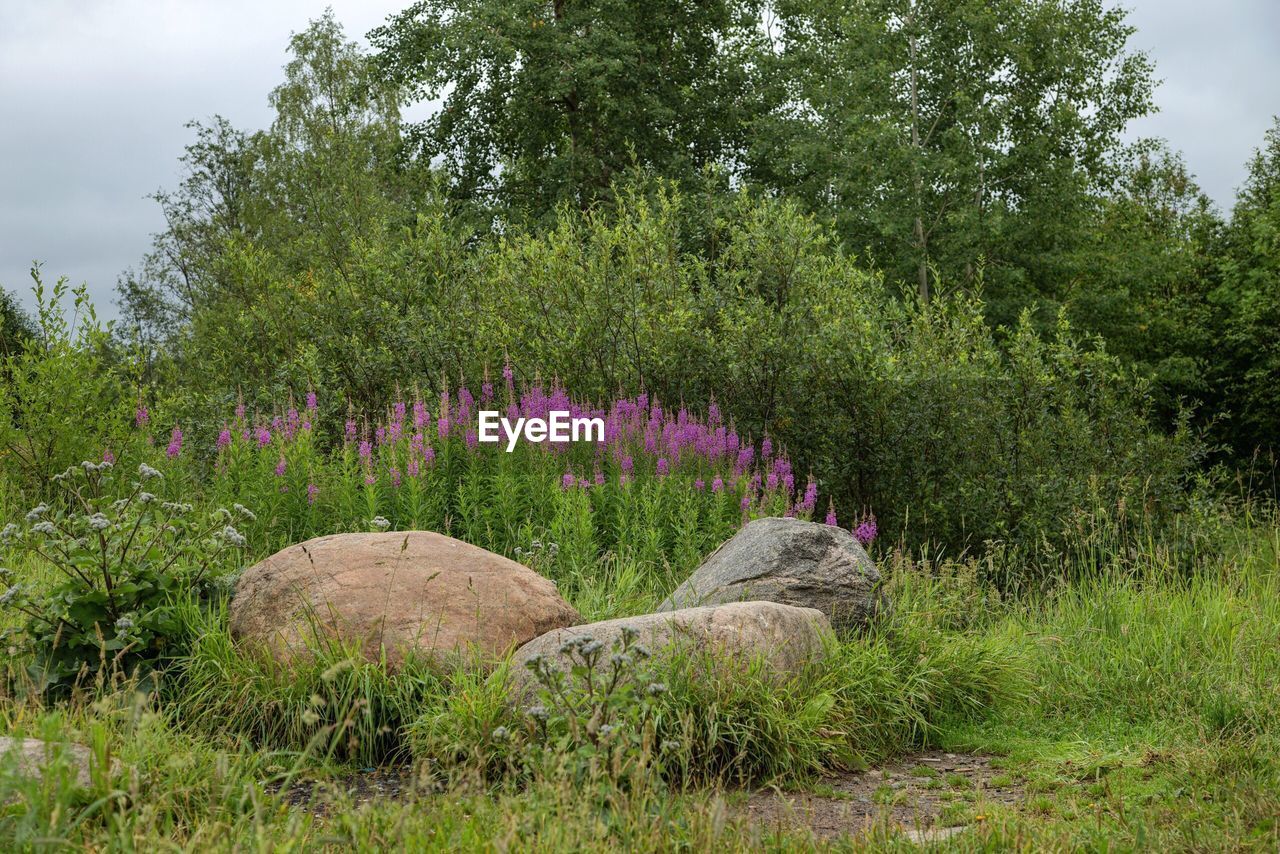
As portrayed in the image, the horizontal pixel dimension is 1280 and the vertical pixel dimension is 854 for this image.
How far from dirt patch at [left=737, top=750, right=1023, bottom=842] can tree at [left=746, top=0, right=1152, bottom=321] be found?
18.4m

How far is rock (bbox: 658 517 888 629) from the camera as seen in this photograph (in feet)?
19.6

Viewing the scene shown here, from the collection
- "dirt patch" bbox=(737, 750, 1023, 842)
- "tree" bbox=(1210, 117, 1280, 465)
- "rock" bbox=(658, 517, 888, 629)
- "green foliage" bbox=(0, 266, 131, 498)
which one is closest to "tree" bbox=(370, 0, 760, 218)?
"tree" bbox=(1210, 117, 1280, 465)

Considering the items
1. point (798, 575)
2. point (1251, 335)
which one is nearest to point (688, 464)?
point (798, 575)

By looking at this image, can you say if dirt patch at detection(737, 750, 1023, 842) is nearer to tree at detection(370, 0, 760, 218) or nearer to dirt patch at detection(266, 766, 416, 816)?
dirt patch at detection(266, 766, 416, 816)

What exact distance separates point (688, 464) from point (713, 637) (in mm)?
3559

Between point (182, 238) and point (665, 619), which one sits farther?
point (182, 238)

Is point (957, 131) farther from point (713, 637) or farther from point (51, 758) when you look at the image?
point (51, 758)

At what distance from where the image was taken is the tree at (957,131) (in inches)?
902

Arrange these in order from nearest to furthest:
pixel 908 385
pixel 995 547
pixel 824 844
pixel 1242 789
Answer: pixel 824 844 < pixel 1242 789 < pixel 995 547 < pixel 908 385

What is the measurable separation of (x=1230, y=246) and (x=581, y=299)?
16286 millimetres

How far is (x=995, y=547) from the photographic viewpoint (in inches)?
356

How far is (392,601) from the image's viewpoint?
516 cm

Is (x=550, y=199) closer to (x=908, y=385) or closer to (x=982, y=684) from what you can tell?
(x=908, y=385)

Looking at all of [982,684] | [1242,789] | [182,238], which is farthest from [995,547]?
[182,238]
